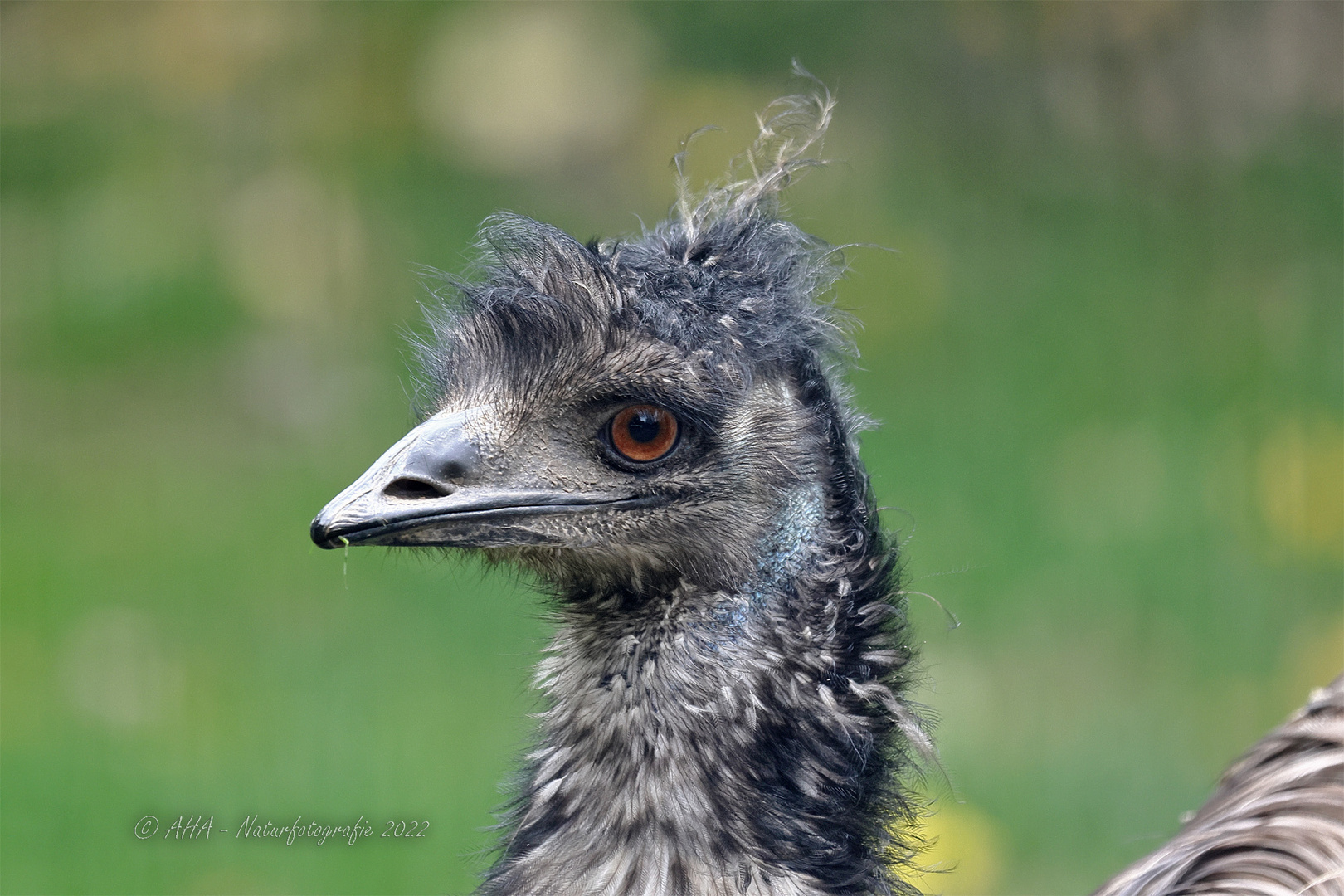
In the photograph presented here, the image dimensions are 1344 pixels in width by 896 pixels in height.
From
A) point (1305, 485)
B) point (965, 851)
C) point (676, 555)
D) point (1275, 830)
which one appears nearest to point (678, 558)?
point (676, 555)

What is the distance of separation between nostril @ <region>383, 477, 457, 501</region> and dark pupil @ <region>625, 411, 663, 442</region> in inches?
9.2

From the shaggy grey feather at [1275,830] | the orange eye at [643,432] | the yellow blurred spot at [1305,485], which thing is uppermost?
the orange eye at [643,432]

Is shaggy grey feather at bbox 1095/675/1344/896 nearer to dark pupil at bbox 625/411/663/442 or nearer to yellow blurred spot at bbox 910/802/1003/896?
dark pupil at bbox 625/411/663/442

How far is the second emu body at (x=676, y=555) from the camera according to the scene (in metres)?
1.84

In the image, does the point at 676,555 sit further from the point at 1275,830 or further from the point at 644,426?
the point at 1275,830

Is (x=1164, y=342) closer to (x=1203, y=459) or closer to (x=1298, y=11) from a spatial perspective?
(x=1203, y=459)

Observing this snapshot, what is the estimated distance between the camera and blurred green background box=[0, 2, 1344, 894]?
4.23 metres

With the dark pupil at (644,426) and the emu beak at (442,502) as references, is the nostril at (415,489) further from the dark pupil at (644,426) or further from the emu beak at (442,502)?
the dark pupil at (644,426)

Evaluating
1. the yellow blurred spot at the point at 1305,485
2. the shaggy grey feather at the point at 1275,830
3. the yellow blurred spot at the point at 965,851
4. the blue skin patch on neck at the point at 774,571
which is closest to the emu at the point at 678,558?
the blue skin patch on neck at the point at 774,571

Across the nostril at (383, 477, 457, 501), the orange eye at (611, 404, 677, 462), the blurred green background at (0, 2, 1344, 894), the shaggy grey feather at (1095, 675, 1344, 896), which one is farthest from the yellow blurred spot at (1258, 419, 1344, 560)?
the nostril at (383, 477, 457, 501)

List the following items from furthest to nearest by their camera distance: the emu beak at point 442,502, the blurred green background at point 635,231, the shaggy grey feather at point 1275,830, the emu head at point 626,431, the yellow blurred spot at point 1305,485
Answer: the yellow blurred spot at point 1305,485, the blurred green background at point 635,231, the shaggy grey feather at point 1275,830, the emu head at point 626,431, the emu beak at point 442,502

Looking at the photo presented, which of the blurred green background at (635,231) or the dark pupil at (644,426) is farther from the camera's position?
the blurred green background at (635,231)

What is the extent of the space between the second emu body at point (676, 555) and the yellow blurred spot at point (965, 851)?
173 centimetres

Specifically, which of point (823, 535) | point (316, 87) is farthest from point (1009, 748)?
point (316, 87)
